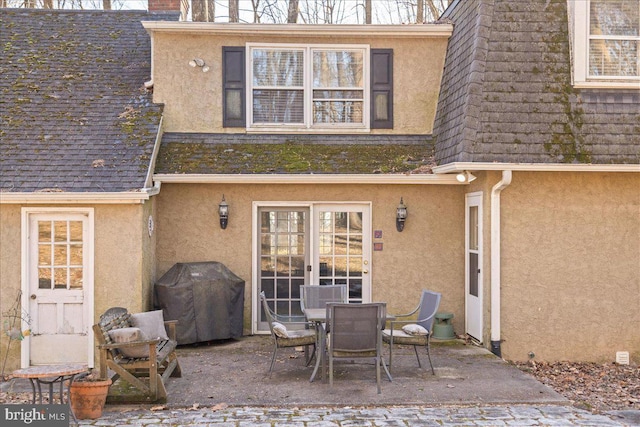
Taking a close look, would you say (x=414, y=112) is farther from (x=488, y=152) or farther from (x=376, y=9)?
(x=376, y=9)

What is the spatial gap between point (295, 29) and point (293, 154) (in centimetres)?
210

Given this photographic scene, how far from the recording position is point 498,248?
9.63 m

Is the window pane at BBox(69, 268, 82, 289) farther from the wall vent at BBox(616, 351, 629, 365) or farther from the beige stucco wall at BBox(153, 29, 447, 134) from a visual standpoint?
the wall vent at BBox(616, 351, 629, 365)

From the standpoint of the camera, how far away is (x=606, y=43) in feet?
33.3

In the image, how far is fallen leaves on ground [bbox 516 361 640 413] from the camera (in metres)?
7.59

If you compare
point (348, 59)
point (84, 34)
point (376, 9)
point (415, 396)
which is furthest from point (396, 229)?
point (376, 9)

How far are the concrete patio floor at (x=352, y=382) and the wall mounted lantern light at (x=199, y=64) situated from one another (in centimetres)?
463

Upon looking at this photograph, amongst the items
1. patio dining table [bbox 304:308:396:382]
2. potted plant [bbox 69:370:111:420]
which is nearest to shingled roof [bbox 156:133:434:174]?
patio dining table [bbox 304:308:396:382]

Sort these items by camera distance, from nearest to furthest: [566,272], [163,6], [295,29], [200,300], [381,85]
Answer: [566,272]
[200,300]
[295,29]
[381,85]
[163,6]

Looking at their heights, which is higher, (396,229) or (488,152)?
(488,152)

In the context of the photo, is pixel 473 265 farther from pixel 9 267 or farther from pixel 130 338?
pixel 9 267

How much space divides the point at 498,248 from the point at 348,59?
4.16m

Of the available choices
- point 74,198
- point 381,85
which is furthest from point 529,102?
point 74,198

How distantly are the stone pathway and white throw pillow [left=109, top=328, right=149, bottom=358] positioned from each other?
0.68m
